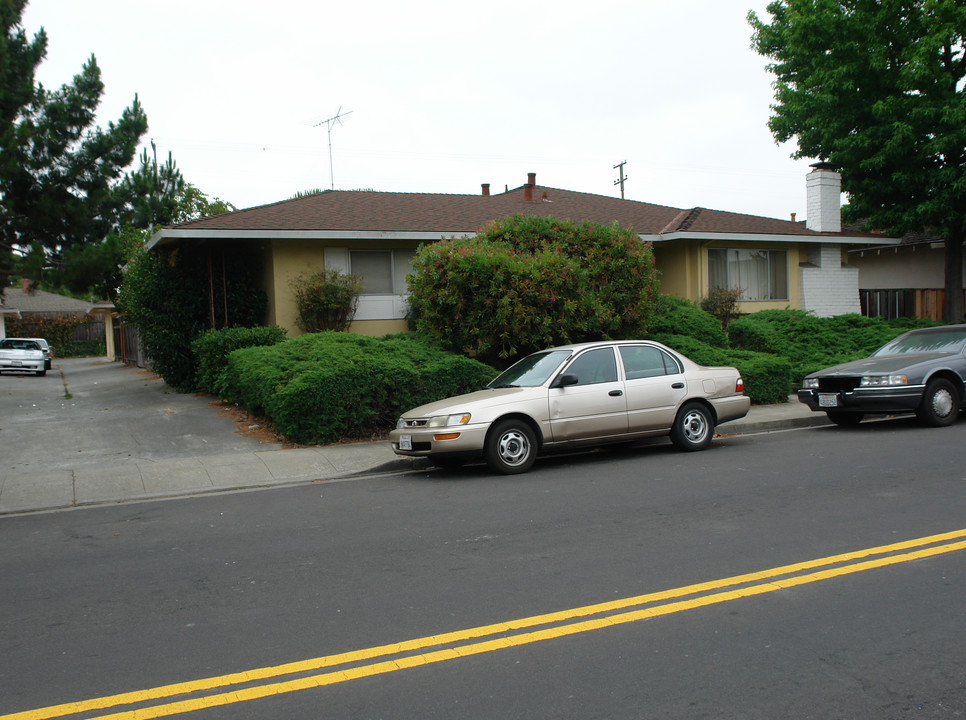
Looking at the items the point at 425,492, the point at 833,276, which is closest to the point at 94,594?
the point at 425,492

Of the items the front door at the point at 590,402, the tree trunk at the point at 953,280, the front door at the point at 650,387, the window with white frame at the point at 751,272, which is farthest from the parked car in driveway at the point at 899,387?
the tree trunk at the point at 953,280

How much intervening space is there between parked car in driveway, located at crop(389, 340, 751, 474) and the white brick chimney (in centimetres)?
1295

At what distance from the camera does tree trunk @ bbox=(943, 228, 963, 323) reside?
22391 millimetres

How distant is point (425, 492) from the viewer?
8.67m

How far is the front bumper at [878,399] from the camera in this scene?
11609mm

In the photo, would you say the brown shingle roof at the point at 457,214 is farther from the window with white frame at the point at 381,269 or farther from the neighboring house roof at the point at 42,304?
the neighboring house roof at the point at 42,304

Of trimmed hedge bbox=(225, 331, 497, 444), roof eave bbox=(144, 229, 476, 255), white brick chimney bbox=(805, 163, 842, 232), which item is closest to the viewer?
trimmed hedge bbox=(225, 331, 497, 444)

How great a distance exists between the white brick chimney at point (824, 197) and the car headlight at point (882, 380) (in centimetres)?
1152

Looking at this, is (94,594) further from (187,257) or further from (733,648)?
(187,257)

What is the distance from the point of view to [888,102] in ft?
66.5

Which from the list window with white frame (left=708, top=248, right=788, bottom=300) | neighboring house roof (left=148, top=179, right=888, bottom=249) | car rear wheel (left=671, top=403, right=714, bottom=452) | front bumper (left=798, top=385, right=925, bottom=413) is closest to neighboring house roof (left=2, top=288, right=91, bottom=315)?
neighboring house roof (left=148, top=179, right=888, bottom=249)

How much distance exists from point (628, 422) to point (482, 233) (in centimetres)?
636

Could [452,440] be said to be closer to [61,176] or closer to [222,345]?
[222,345]

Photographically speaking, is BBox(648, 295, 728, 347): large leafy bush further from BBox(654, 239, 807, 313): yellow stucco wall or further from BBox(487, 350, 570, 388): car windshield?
→ BBox(487, 350, 570, 388): car windshield
